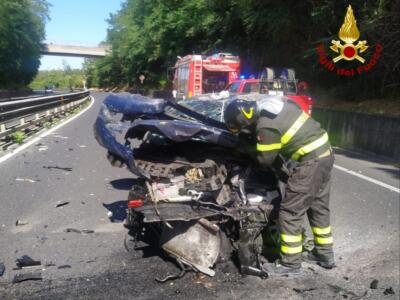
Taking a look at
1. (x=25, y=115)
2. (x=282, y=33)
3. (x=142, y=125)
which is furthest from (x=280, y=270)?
(x=282, y=33)

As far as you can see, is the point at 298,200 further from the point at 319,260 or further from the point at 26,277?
the point at 26,277

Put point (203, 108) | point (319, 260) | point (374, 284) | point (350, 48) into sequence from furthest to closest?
point (350, 48)
point (203, 108)
point (319, 260)
point (374, 284)

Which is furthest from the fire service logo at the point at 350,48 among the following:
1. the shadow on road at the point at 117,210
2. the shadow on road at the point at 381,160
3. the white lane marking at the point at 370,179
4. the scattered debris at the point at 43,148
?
the shadow on road at the point at 117,210

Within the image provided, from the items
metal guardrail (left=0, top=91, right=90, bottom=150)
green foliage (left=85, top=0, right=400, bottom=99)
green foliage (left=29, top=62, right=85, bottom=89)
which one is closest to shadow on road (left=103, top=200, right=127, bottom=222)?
metal guardrail (left=0, top=91, right=90, bottom=150)

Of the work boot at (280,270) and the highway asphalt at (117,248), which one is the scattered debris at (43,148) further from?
the work boot at (280,270)

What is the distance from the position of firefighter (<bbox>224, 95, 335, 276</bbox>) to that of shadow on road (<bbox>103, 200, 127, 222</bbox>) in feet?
6.95

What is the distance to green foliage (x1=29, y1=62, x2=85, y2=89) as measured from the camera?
446 feet

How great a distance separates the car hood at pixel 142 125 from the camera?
3992 mm

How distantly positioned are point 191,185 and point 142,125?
2.29 ft

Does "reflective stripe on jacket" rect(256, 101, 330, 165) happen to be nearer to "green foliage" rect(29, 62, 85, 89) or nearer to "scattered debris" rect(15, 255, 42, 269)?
"scattered debris" rect(15, 255, 42, 269)

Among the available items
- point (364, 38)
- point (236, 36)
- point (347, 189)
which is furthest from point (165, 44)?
point (347, 189)

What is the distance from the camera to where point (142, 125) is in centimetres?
405

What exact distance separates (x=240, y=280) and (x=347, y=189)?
13.0 ft

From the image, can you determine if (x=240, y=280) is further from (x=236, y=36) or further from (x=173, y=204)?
(x=236, y=36)
